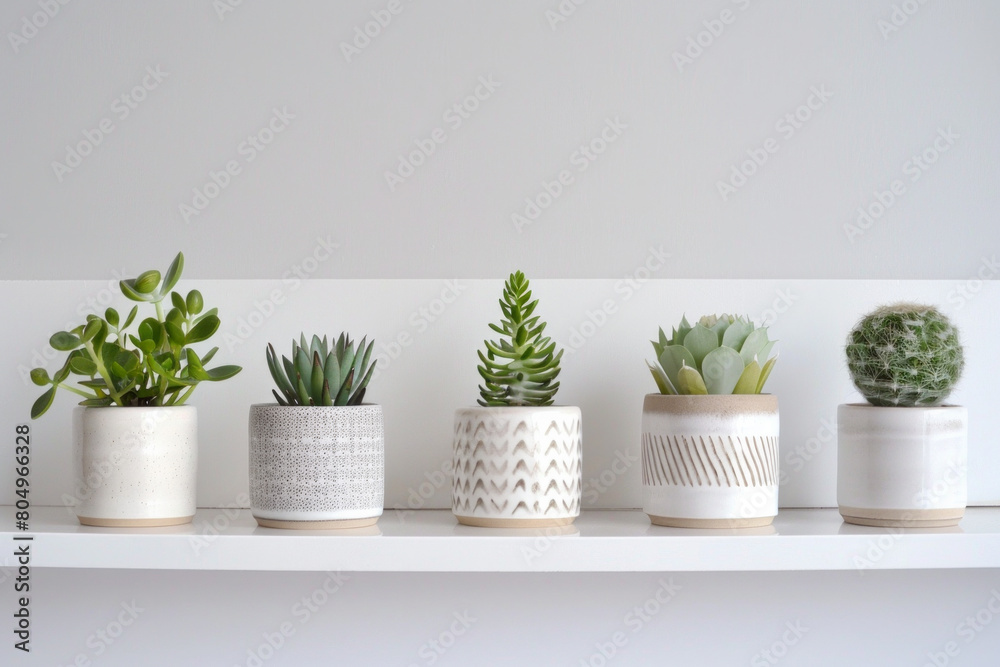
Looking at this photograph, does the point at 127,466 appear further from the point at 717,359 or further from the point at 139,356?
the point at 717,359

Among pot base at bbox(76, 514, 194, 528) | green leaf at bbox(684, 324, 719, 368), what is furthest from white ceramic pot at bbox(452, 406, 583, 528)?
pot base at bbox(76, 514, 194, 528)

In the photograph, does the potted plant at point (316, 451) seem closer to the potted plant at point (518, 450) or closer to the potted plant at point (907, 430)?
the potted plant at point (518, 450)

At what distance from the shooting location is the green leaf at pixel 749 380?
0.63m

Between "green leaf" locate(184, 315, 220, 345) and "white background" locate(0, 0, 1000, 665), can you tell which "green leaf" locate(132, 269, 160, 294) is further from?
"white background" locate(0, 0, 1000, 665)

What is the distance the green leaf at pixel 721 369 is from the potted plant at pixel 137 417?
37cm

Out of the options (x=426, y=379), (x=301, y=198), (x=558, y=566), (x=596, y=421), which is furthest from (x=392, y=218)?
(x=558, y=566)

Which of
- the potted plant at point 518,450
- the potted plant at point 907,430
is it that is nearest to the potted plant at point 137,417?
the potted plant at point 518,450

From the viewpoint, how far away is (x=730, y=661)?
729 millimetres

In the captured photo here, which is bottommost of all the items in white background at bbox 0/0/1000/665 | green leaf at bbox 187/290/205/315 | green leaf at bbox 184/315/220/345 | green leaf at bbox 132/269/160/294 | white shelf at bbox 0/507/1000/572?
white shelf at bbox 0/507/1000/572

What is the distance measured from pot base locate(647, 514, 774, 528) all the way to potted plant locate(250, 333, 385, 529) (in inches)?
8.8

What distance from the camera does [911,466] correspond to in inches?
24.2

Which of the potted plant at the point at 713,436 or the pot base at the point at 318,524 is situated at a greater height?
the potted plant at the point at 713,436

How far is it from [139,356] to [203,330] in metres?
0.05

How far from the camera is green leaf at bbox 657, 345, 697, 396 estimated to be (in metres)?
0.64
